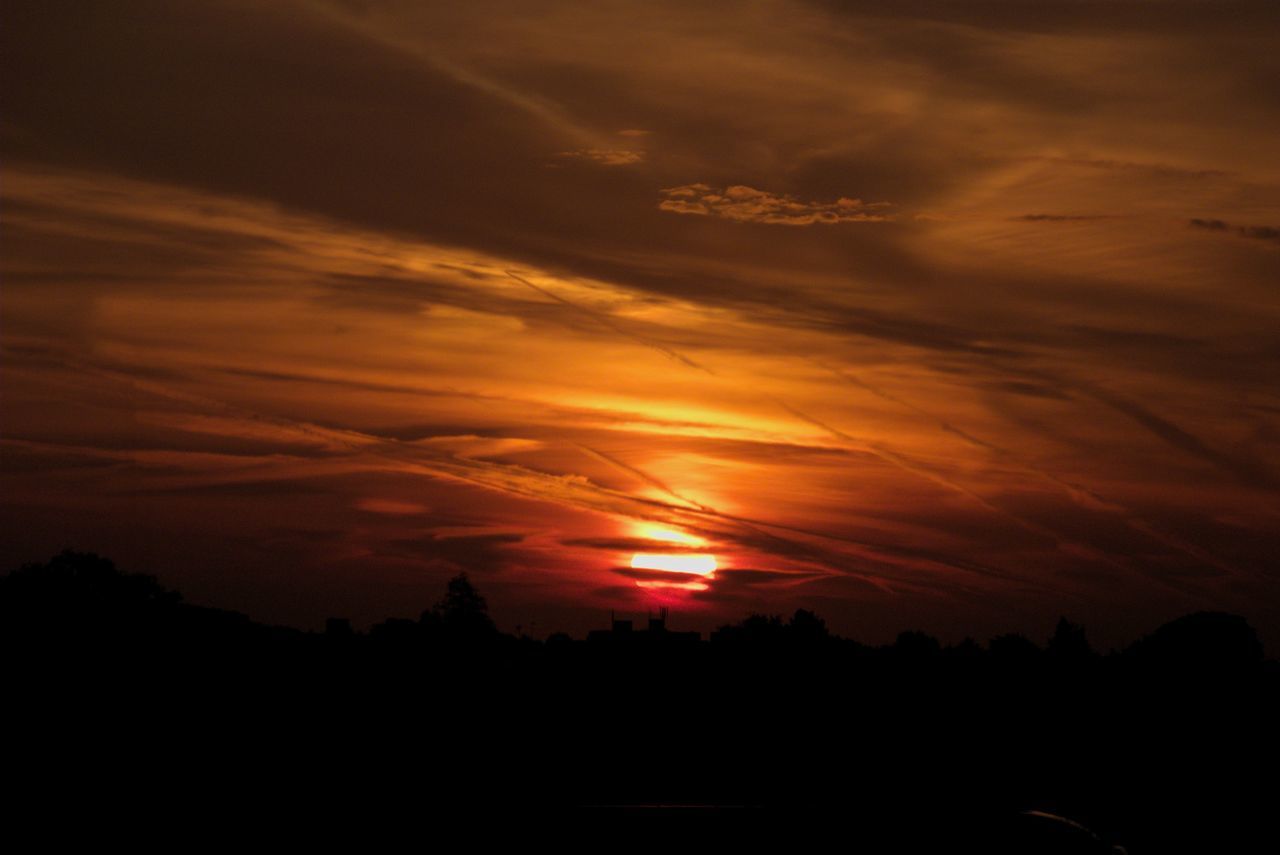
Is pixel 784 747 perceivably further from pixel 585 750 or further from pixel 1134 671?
pixel 1134 671

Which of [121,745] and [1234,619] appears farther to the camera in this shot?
[1234,619]

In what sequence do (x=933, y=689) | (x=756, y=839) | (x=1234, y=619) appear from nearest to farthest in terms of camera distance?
(x=756, y=839) → (x=933, y=689) → (x=1234, y=619)

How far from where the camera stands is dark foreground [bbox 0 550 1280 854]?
21.7 metres

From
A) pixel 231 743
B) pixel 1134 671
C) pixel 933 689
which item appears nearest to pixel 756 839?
pixel 231 743

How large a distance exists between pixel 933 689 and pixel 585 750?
20541 mm

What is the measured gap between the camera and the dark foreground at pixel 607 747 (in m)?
21.7

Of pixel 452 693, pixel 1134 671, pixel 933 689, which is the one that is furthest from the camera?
pixel 1134 671

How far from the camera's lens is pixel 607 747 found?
1628 inches

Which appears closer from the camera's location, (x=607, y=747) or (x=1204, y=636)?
(x=607, y=747)

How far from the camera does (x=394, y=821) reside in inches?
862

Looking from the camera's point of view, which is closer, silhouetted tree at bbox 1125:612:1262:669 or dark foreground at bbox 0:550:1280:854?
dark foreground at bbox 0:550:1280:854

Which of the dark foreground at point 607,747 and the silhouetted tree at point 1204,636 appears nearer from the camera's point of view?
the dark foreground at point 607,747

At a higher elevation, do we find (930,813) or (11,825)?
(930,813)

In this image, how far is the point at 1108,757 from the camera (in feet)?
140
